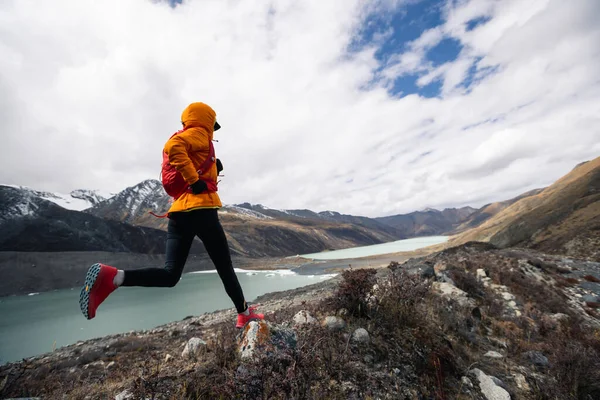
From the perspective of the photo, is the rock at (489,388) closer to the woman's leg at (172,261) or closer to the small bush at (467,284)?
the woman's leg at (172,261)

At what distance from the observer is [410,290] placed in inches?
140

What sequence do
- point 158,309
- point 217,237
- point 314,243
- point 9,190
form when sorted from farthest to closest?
point 314,243
point 9,190
point 158,309
point 217,237

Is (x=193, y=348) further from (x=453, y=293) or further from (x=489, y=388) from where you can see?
(x=453, y=293)

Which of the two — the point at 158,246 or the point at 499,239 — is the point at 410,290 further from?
the point at 158,246

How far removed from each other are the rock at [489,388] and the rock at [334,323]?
146cm

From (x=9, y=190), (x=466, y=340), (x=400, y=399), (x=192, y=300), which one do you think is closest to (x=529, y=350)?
(x=466, y=340)

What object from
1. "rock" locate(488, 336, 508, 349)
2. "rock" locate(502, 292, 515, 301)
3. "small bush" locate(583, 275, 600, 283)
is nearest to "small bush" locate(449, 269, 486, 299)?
"rock" locate(502, 292, 515, 301)

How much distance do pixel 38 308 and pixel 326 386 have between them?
1924 inches

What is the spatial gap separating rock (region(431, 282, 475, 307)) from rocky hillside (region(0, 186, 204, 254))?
85765mm

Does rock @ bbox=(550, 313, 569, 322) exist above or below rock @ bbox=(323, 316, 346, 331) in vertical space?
below

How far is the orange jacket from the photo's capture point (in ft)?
8.37

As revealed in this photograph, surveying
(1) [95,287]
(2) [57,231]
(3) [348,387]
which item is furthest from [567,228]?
(2) [57,231]

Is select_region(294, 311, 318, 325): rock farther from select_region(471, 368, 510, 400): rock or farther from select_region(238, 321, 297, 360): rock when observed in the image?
select_region(471, 368, 510, 400): rock

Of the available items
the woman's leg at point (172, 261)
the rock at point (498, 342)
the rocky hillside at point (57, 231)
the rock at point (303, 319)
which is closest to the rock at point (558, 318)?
the rock at point (498, 342)
